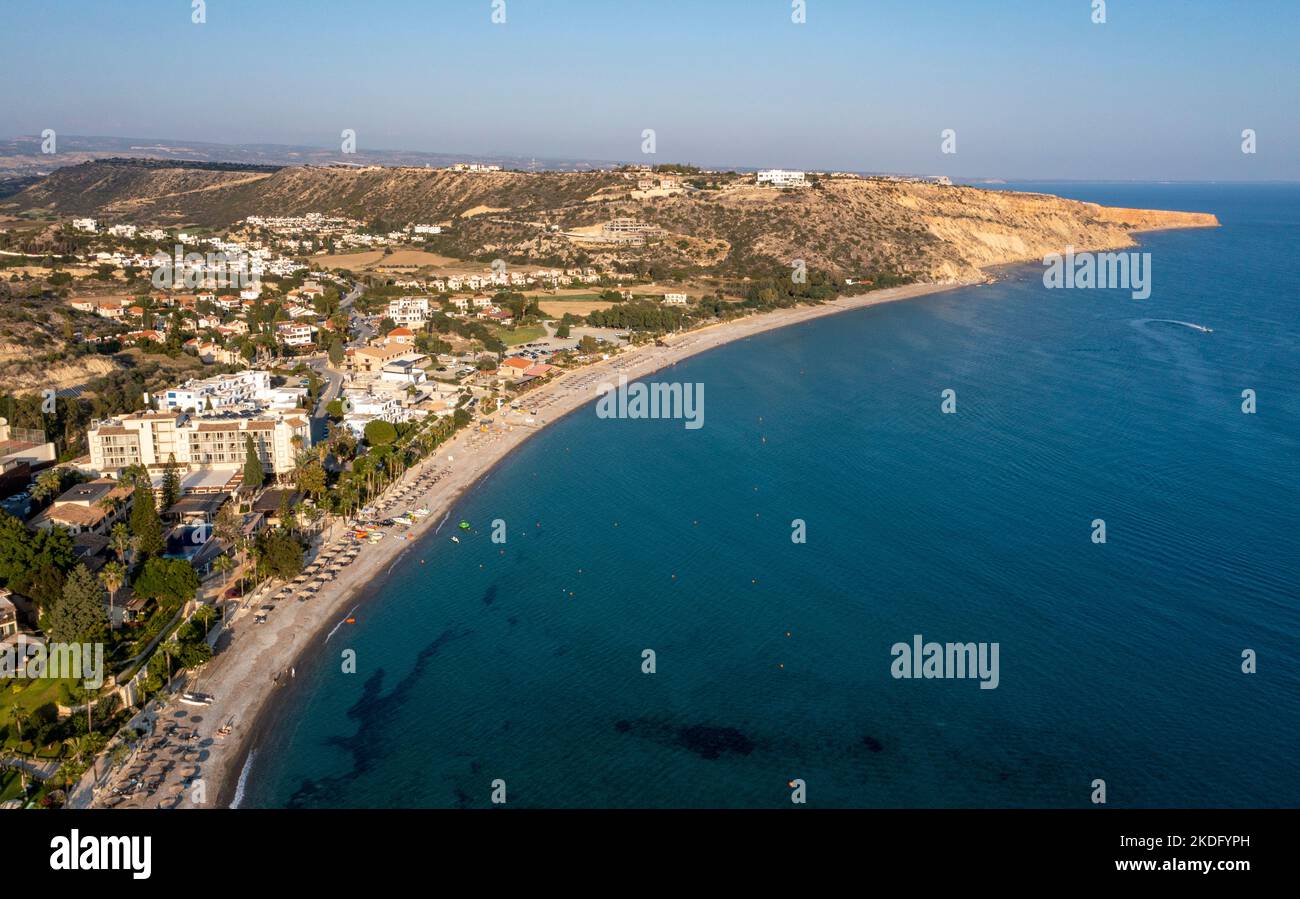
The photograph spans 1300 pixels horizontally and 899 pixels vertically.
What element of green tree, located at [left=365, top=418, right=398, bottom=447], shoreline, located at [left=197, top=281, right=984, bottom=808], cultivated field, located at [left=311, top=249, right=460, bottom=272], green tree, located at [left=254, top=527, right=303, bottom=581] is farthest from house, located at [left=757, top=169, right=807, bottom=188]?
green tree, located at [left=254, top=527, right=303, bottom=581]

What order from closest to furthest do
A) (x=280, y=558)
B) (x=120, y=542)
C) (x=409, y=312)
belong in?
(x=120, y=542), (x=280, y=558), (x=409, y=312)

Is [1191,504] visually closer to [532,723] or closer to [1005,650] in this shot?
[1005,650]

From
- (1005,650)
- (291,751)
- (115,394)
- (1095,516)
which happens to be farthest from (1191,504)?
(115,394)

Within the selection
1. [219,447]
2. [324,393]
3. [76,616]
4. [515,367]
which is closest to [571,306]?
[515,367]

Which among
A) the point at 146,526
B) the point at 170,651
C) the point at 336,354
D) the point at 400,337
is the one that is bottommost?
the point at 170,651

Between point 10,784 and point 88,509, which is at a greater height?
point 88,509

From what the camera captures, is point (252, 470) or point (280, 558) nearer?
point (280, 558)

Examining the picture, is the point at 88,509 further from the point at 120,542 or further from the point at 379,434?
the point at 379,434

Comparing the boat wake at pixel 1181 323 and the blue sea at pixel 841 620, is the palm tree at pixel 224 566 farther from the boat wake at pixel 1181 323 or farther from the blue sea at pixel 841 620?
the boat wake at pixel 1181 323
